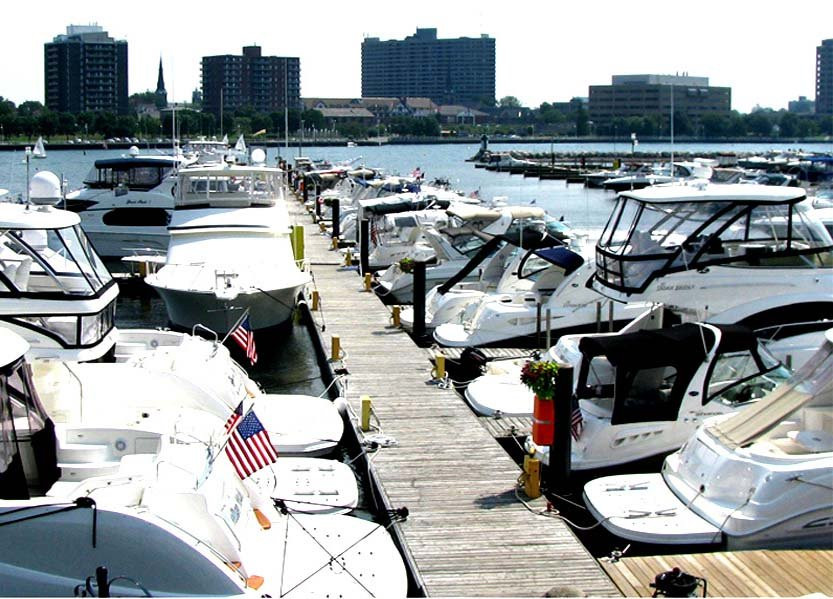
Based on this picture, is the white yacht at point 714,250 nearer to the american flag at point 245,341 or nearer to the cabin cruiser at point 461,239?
the american flag at point 245,341

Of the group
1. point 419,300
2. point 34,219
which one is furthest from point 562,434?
point 419,300

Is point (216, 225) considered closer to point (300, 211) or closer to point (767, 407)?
point (767, 407)

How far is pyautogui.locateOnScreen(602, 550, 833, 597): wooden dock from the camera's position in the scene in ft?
32.7

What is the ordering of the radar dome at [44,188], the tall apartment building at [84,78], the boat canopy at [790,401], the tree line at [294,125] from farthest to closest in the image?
the tree line at [294,125], the tall apartment building at [84,78], the radar dome at [44,188], the boat canopy at [790,401]

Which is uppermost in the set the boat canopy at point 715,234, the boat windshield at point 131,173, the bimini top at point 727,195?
the boat windshield at point 131,173

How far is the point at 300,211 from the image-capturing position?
5144cm

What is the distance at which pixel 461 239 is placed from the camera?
94.2 feet

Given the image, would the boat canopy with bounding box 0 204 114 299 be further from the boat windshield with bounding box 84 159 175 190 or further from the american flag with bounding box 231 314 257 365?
the boat windshield with bounding box 84 159 175 190

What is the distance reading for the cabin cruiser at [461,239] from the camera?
24.9m

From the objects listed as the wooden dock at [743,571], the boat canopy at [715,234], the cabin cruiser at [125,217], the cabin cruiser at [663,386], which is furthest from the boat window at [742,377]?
the cabin cruiser at [125,217]

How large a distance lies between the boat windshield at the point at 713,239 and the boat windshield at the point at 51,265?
7844 mm

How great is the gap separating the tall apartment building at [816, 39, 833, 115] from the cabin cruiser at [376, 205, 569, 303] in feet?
123

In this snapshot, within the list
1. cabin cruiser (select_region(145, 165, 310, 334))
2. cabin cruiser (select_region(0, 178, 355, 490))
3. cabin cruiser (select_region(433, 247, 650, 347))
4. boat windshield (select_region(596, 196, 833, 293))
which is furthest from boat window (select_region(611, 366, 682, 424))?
cabin cruiser (select_region(145, 165, 310, 334))

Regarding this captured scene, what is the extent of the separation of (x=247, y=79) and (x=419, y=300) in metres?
133
